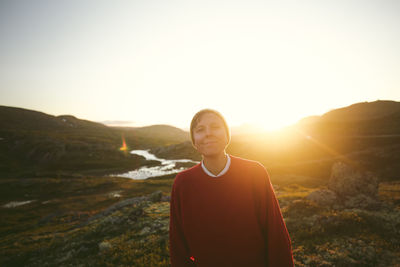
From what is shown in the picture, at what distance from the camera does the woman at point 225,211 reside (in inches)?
114

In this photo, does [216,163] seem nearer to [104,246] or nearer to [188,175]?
[188,175]

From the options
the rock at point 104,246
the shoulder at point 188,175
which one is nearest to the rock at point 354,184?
the shoulder at point 188,175

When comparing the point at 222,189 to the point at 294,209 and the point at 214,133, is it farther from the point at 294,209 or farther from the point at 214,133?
the point at 294,209

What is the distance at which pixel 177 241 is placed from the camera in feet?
10.7

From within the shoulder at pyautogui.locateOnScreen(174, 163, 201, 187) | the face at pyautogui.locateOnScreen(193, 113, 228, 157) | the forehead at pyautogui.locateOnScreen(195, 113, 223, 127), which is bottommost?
the shoulder at pyautogui.locateOnScreen(174, 163, 201, 187)

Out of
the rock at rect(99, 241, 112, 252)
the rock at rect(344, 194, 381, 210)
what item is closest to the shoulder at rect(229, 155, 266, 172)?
the rock at rect(99, 241, 112, 252)

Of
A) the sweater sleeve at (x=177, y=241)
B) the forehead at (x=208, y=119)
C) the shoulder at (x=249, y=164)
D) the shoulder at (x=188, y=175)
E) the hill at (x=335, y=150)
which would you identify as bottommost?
the hill at (x=335, y=150)

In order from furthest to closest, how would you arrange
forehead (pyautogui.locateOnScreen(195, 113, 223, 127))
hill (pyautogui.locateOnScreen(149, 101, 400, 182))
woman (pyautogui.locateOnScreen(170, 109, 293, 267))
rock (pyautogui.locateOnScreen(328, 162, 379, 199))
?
hill (pyautogui.locateOnScreen(149, 101, 400, 182)) → rock (pyautogui.locateOnScreen(328, 162, 379, 199)) → forehead (pyautogui.locateOnScreen(195, 113, 223, 127)) → woman (pyautogui.locateOnScreen(170, 109, 293, 267))

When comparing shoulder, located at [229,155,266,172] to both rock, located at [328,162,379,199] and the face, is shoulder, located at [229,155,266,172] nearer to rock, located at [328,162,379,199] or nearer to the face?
the face

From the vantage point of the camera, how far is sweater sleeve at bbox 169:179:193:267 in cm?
322

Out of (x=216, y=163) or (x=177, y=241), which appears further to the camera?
(x=177, y=241)

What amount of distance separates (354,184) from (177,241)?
21.2 m

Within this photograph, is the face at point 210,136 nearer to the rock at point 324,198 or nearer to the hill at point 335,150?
the rock at point 324,198

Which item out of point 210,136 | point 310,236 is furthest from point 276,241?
point 310,236
